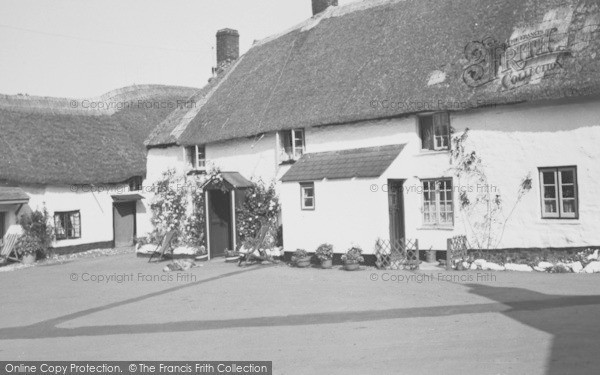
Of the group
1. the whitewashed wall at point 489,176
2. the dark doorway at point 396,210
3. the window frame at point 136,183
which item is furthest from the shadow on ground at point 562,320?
the window frame at point 136,183

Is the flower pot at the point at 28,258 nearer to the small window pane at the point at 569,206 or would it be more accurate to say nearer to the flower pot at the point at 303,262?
the flower pot at the point at 303,262

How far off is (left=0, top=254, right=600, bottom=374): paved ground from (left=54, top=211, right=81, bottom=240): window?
9.16 m

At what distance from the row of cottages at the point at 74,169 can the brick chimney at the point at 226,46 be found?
5.65m

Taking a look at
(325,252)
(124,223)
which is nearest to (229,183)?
(325,252)

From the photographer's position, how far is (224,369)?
7281 millimetres

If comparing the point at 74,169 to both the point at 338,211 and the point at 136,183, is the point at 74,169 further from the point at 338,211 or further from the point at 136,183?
the point at 338,211

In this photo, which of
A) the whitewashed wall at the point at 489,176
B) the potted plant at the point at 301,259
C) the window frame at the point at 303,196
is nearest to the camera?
the whitewashed wall at the point at 489,176

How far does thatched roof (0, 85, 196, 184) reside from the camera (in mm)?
23488

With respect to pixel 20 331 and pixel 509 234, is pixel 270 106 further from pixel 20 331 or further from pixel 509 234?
pixel 20 331

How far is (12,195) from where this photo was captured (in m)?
21.8

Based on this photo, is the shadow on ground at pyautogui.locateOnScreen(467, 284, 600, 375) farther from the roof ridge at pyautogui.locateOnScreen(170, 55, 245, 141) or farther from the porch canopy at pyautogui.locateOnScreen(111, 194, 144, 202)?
the porch canopy at pyautogui.locateOnScreen(111, 194, 144, 202)

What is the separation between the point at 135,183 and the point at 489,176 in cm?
1773

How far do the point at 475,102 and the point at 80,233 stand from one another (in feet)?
59.0

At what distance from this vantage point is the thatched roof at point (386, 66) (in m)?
14.6
